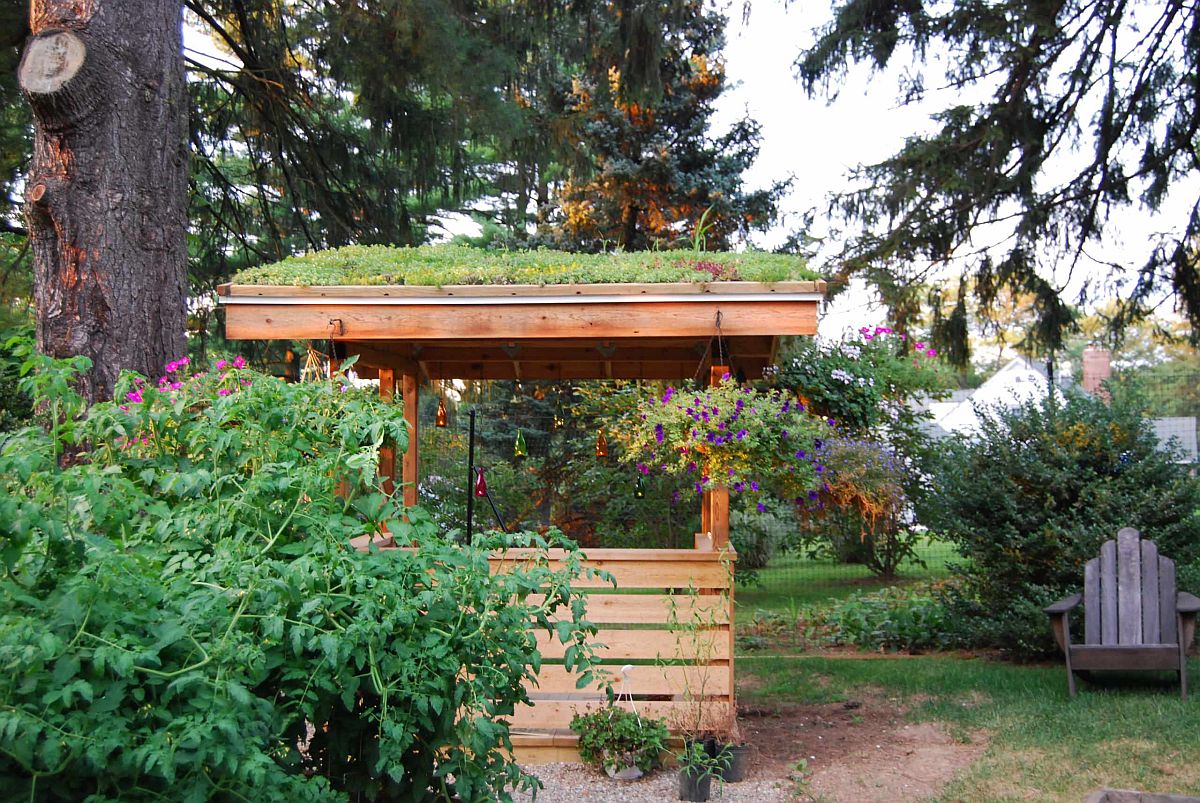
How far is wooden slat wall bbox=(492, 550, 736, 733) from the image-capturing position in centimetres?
463

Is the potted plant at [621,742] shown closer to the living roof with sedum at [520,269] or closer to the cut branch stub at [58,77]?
the living roof with sedum at [520,269]

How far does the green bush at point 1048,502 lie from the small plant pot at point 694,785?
9.98 ft

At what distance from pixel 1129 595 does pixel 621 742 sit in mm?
Answer: 2927

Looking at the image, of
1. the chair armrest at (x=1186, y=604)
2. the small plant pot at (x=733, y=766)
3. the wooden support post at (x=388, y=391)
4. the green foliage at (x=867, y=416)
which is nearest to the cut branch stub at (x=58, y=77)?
the wooden support post at (x=388, y=391)

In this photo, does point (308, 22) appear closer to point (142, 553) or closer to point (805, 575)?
point (142, 553)

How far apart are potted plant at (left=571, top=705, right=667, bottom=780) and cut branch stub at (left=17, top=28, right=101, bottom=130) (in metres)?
3.42

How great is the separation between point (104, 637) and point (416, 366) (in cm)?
438

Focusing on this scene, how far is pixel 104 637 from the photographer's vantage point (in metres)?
1.86

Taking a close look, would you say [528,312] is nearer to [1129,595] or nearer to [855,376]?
[855,376]

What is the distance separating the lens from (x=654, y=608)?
15.4ft

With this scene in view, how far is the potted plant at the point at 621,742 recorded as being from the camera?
440 cm

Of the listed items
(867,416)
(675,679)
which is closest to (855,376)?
(867,416)

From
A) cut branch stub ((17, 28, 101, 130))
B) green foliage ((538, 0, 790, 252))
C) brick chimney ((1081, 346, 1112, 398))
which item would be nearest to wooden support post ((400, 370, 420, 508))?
cut branch stub ((17, 28, 101, 130))

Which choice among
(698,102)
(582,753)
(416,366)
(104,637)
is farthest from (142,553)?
(698,102)
